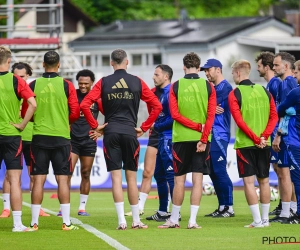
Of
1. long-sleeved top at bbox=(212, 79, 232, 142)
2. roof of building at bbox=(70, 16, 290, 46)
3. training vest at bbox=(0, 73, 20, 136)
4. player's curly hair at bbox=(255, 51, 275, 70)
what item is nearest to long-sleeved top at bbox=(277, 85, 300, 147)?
player's curly hair at bbox=(255, 51, 275, 70)

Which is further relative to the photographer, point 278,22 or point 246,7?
point 246,7

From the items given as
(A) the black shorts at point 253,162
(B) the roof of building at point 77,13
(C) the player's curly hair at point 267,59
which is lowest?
(A) the black shorts at point 253,162

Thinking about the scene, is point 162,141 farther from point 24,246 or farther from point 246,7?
point 246,7

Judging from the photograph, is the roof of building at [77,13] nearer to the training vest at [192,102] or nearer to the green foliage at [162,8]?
the green foliage at [162,8]

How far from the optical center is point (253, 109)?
1351 centimetres

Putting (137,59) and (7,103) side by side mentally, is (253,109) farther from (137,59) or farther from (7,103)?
(137,59)

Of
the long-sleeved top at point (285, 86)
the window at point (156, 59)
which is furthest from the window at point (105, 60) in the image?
the long-sleeved top at point (285, 86)

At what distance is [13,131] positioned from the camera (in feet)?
42.6

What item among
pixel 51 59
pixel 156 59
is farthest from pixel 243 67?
pixel 156 59

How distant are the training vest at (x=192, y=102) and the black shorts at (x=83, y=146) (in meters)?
2.74

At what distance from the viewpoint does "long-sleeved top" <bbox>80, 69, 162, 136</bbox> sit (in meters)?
13.1

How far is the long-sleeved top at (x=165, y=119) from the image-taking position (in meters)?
14.4

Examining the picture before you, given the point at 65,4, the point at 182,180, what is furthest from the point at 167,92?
the point at 65,4

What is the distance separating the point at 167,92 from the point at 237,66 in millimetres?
1335
